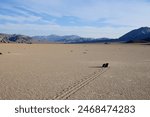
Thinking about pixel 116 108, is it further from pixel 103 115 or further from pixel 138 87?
pixel 138 87

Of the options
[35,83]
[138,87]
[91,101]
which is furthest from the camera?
[35,83]

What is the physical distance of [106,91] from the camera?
374 inches

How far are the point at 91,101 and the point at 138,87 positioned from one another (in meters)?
3.13

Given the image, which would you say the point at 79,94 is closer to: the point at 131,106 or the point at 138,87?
the point at 131,106

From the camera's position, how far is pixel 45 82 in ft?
36.7

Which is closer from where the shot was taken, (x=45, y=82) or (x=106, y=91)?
(x=106, y=91)

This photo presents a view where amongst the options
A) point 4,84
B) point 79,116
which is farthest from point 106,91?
point 4,84

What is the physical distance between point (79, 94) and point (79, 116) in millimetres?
2262

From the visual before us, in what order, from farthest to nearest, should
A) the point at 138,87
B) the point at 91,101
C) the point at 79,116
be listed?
the point at 138,87, the point at 91,101, the point at 79,116

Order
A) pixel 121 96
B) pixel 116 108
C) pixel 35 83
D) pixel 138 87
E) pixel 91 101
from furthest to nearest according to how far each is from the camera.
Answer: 1. pixel 35 83
2. pixel 138 87
3. pixel 121 96
4. pixel 91 101
5. pixel 116 108

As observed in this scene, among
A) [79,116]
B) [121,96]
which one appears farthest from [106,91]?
[79,116]

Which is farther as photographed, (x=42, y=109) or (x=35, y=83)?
(x=35, y=83)

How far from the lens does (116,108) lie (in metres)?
7.16

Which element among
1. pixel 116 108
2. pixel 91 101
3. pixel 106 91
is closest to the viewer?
pixel 116 108
